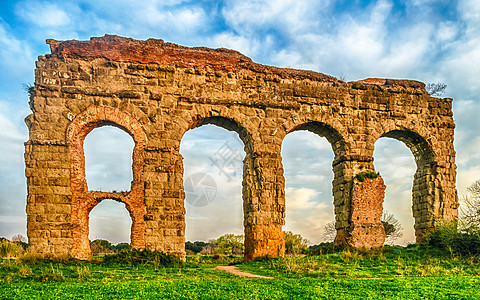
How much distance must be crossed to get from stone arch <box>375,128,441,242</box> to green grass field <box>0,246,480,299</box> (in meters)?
3.00

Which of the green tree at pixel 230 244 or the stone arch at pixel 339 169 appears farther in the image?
the green tree at pixel 230 244

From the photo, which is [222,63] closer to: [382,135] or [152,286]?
[382,135]

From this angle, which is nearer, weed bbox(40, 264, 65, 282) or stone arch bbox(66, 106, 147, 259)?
weed bbox(40, 264, 65, 282)

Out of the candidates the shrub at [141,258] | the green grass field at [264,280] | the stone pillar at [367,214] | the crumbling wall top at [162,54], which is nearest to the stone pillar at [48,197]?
the green grass field at [264,280]

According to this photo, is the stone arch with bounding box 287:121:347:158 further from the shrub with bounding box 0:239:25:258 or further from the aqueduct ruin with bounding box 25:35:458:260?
the shrub with bounding box 0:239:25:258

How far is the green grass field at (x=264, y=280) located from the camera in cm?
705

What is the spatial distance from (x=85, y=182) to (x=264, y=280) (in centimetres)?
672

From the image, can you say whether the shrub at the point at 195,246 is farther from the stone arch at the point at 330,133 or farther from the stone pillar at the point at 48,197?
the stone pillar at the point at 48,197

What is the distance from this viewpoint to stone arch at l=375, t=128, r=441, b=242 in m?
15.0

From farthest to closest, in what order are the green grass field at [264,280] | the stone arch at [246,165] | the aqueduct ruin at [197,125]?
the stone arch at [246,165] → the aqueduct ruin at [197,125] → the green grass field at [264,280]

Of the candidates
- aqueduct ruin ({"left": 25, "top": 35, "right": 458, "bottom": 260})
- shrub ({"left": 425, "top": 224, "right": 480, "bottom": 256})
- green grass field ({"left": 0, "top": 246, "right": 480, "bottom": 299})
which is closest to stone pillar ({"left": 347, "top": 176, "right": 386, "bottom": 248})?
aqueduct ruin ({"left": 25, "top": 35, "right": 458, "bottom": 260})

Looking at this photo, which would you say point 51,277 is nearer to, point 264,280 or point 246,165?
point 264,280

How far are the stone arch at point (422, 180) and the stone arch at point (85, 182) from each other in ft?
27.4

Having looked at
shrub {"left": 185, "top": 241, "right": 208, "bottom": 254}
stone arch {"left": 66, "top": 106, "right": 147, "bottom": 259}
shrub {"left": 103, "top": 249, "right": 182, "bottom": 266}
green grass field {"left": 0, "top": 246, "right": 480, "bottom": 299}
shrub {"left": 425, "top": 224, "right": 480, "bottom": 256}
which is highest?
stone arch {"left": 66, "top": 106, "right": 147, "bottom": 259}
